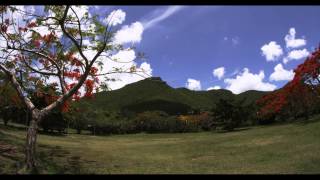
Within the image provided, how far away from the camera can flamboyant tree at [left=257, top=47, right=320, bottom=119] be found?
143ft

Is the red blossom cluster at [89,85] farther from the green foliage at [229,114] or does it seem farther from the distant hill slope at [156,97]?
the distant hill slope at [156,97]

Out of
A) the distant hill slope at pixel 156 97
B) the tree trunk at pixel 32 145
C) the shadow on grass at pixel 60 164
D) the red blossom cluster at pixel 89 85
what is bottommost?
the shadow on grass at pixel 60 164

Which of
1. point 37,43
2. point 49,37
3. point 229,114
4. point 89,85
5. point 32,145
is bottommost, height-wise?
point 32,145

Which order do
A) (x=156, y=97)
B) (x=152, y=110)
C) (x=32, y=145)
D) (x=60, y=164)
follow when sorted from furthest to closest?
(x=156, y=97)
(x=152, y=110)
(x=60, y=164)
(x=32, y=145)

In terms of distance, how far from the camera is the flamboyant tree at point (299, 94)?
43.7m

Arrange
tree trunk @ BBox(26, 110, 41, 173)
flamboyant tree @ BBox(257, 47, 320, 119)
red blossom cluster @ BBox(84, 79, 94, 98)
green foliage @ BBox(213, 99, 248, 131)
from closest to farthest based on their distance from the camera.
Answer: tree trunk @ BBox(26, 110, 41, 173) → red blossom cluster @ BBox(84, 79, 94, 98) → flamboyant tree @ BBox(257, 47, 320, 119) → green foliage @ BBox(213, 99, 248, 131)

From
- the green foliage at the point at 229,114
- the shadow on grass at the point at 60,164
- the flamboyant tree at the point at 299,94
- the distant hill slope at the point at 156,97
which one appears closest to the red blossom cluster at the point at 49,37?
the shadow on grass at the point at 60,164

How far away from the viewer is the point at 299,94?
48344 mm

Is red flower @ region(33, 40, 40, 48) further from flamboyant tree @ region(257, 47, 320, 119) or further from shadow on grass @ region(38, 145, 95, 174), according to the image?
flamboyant tree @ region(257, 47, 320, 119)

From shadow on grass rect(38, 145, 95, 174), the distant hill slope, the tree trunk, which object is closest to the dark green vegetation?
the distant hill slope

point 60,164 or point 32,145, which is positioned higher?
point 32,145

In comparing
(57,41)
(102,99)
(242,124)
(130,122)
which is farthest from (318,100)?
(102,99)

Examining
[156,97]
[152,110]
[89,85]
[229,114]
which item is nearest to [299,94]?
[229,114]

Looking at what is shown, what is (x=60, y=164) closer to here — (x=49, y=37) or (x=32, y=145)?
(x=32, y=145)
